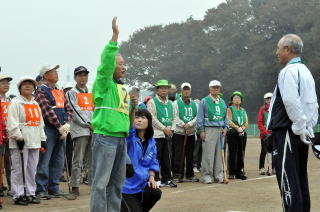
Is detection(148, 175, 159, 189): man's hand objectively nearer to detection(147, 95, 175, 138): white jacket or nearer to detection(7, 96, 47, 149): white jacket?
detection(7, 96, 47, 149): white jacket

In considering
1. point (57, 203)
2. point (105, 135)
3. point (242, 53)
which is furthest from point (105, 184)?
point (242, 53)

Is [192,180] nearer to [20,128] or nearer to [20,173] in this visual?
[20,173]

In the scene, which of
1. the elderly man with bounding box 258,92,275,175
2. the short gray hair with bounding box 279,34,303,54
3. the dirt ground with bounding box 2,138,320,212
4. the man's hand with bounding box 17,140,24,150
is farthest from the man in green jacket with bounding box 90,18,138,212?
the elderly man with bounding box 258,92,275,175

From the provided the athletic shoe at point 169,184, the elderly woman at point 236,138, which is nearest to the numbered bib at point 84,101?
the athletic shoe at point 169,184

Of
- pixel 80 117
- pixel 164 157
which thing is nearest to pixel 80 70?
pixel 80 117

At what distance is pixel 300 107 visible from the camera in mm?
6598

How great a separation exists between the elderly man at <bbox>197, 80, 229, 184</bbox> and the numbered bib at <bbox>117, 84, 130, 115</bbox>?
6.44 m

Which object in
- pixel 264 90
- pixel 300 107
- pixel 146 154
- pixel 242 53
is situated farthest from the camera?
pixel 242 53

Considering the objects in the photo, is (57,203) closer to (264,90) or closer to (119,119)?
(119,119)

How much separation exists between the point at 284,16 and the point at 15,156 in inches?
2081

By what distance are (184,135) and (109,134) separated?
23.3 feet

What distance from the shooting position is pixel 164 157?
12703 millimetres

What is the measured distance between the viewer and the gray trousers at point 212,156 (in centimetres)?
1339

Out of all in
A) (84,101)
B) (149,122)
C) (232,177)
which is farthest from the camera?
(232,177)
